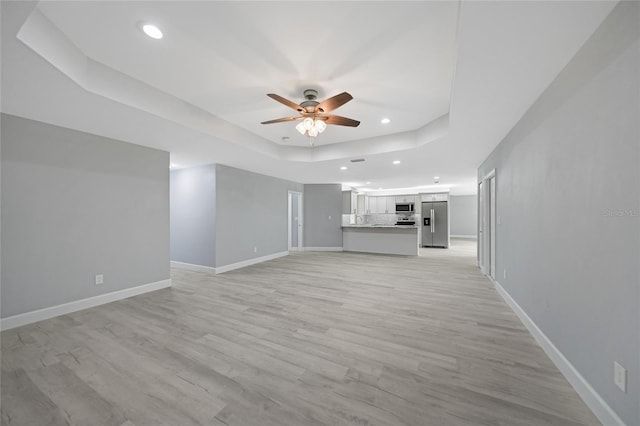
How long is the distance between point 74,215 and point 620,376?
5441 mm

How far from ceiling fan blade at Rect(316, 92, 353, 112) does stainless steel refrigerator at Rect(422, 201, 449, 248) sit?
828 centimetres

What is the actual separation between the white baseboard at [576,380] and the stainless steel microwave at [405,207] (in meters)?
7.76

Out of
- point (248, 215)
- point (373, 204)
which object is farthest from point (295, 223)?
point (373, 204)

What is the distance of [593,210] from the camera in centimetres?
161

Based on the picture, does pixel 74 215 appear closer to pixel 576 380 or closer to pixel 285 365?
pixel 285 365

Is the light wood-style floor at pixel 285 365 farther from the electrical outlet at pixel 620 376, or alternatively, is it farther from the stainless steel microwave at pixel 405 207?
the stainless steel microwave at pixel 405 207

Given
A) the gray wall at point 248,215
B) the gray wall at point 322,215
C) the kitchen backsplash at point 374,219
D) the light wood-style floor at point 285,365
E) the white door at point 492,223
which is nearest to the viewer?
the light wood-style floor at point 285,365

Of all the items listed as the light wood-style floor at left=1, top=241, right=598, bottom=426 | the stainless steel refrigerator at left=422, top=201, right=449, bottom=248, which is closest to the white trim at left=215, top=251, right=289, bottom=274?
the light wood-style floor at left=1, top=241, right=598, bottom=426

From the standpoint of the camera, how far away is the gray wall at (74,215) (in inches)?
111

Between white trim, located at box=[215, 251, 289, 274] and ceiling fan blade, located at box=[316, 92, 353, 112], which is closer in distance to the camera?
ceiling fan blade, located at box=[316, 92, 353, 112]

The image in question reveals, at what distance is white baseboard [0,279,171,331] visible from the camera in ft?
9.11

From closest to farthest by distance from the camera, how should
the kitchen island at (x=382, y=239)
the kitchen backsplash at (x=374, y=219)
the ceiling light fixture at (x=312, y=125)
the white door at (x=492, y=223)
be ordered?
1. the ceiling light fixture at (x=312, y=125)
2. the white door at (x=492, y=223)
3. the kitchen island at (x=382, y=239)
4. the kitchen backsplash at (x=374, y=219)

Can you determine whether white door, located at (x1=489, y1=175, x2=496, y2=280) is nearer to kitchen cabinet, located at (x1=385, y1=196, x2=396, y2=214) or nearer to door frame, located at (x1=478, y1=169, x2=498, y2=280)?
door frame, located at (x1=478, y1=169, x2=498, y2=280)

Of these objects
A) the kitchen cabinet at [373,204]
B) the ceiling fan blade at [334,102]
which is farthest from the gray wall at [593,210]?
the kitchen cabinet at [373,204]
